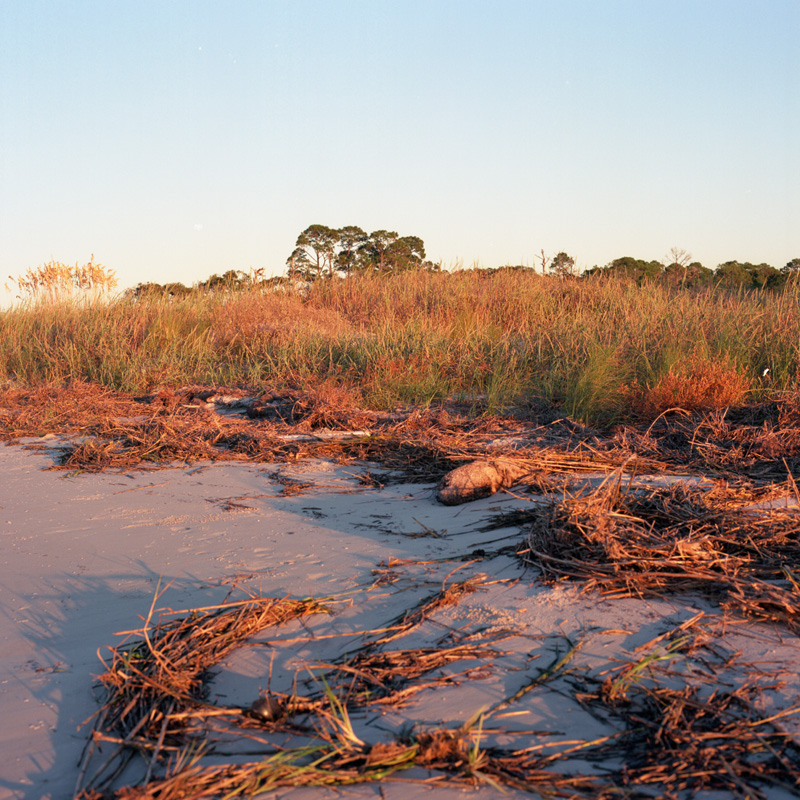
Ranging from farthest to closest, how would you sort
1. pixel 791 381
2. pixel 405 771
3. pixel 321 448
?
1. pixel 791 381
2. pixel 321 448
3. pixel 405 771

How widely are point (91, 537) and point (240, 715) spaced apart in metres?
1.61

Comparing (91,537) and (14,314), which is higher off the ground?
(14,314)

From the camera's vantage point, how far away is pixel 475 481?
3021 millimetres

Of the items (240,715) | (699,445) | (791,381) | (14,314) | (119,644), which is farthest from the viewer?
(14,314)

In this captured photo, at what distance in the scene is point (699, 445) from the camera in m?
3.59

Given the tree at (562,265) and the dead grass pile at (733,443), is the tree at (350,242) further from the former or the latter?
the dead grass pile at (733,443)

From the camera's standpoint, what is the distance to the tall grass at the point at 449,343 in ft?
17.1

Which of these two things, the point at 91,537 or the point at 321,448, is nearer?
the point at 91,537

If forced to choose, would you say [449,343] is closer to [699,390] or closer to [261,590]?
[699,390]

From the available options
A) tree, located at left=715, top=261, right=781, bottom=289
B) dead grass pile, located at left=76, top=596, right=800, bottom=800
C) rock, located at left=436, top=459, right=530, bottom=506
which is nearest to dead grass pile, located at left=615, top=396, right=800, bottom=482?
rock, located at left=436, top=459, right=530, bottom=506

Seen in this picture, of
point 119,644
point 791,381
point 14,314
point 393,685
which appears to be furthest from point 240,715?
point 14,314

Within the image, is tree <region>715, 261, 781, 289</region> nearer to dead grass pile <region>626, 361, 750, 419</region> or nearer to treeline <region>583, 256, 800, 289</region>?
treeline <region>583, 256, 800, 289</region>

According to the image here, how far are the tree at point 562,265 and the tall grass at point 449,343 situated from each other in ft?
1.20

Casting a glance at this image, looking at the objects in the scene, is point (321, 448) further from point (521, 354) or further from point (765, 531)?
point (521, 354)
